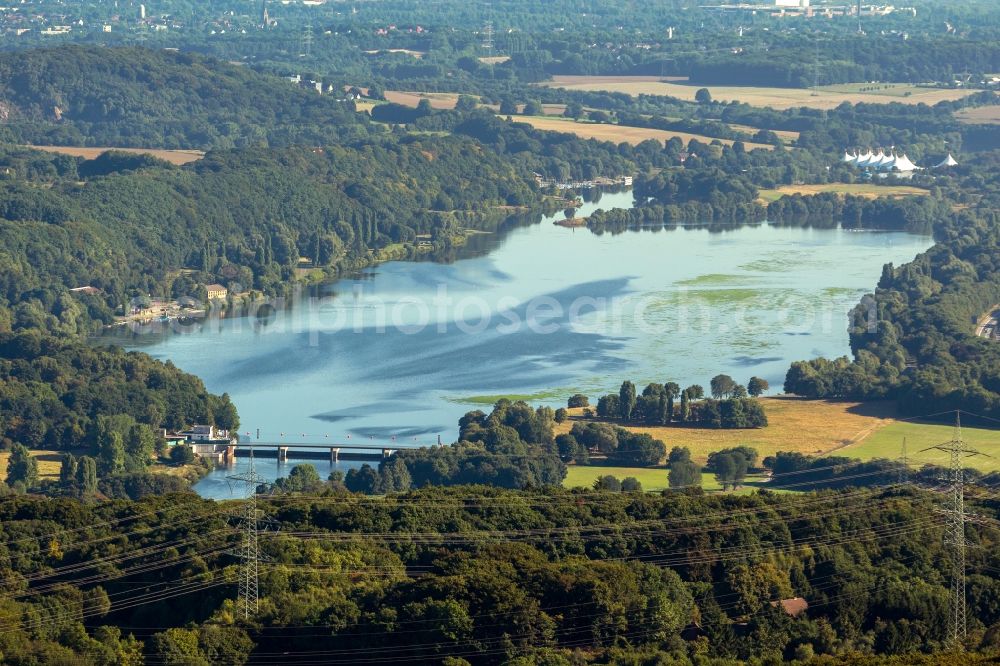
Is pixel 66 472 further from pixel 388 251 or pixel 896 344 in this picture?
pixel 388 251

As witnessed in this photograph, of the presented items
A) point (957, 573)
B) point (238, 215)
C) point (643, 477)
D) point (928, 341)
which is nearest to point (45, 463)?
point (643, 477)

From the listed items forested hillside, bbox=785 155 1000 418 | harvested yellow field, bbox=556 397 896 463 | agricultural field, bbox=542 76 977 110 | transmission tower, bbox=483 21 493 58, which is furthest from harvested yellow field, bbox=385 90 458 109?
harvested yellow field, bbox=556 397 896 463

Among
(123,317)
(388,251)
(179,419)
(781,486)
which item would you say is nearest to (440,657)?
(781,486)

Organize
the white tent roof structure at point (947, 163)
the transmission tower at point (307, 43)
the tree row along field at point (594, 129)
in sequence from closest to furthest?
1. the white tent roof structure at point (947, 163)
2. the tree row along field at point (594, 129)
3. the transmission tower at point (307, 43)

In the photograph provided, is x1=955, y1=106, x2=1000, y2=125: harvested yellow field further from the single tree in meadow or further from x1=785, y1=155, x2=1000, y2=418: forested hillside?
the single tree in meadow

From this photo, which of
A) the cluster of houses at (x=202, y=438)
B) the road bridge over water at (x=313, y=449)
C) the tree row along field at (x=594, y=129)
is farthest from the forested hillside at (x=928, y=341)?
the tree row along field at (x=594, y=129)

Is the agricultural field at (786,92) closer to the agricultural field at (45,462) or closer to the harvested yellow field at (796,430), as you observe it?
the harvested yellow field at (796,430)
